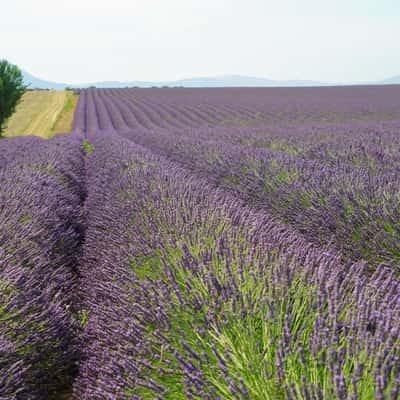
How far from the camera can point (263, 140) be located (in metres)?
9.34

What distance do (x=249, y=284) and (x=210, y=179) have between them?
13.8 ft

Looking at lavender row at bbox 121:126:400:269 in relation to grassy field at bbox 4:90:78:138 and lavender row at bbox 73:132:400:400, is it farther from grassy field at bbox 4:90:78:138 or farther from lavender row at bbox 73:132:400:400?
grassy field at bbox 4:90:78:138

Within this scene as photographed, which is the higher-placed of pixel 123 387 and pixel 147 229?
pixel 147 229

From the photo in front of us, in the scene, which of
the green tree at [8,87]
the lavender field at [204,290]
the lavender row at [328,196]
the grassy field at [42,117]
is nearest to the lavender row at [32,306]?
the lavender field at [204,290]

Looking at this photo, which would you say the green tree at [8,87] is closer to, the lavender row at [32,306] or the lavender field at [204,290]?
the lavender field at [204,290]

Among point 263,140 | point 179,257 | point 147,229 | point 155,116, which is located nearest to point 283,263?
point 179,257

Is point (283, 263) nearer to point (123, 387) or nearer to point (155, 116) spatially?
point (123, 387)

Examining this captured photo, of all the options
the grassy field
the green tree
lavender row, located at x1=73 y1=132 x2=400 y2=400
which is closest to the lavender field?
lavender row, located at x1=73 y1=132 x2=400 y2=400

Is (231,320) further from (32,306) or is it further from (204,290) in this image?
(32,306)

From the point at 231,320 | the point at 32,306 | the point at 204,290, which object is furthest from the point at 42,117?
the point at 231,320

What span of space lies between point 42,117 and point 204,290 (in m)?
27.8

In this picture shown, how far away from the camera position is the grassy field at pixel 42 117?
77.2ft

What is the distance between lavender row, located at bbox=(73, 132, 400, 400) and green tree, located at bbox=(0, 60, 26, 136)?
70.9 ft

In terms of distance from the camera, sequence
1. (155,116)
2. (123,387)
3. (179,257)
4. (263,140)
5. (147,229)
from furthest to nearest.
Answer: (155,116), (263,140), (147,229), (179,257), (123,387)
